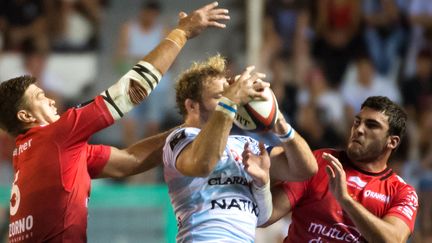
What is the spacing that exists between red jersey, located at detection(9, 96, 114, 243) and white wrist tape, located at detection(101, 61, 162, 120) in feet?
0.16

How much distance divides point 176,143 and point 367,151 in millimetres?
1429

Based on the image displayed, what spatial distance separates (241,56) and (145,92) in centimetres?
704

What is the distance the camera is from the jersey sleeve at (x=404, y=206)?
20.1 ft

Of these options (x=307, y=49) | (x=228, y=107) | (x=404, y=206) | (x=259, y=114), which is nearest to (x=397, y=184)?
(x=404, y=206)

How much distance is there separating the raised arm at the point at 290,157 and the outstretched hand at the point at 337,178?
107 millimetres

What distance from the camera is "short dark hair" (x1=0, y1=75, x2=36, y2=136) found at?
5855 millimetres

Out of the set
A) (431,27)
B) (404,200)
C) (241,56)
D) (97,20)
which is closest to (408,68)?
(431,27)

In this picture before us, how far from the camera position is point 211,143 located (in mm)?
5258

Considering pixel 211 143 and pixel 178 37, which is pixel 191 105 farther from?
pixel 211 143

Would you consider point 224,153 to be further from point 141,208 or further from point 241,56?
point 241,56

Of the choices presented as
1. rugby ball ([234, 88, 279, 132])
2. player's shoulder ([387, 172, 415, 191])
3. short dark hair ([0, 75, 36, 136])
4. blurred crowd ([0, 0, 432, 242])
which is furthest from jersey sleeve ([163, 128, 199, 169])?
blurred crowd ([0, 0, 432, 242])

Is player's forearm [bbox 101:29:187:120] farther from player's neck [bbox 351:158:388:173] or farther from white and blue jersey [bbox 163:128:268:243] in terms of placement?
player's neck [bbox 351:158:388:173]

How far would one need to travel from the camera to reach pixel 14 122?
5910mm

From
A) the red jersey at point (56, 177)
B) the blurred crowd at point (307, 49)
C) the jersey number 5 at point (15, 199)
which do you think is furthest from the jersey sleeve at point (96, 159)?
the blurred crowd at point (307, 49)
